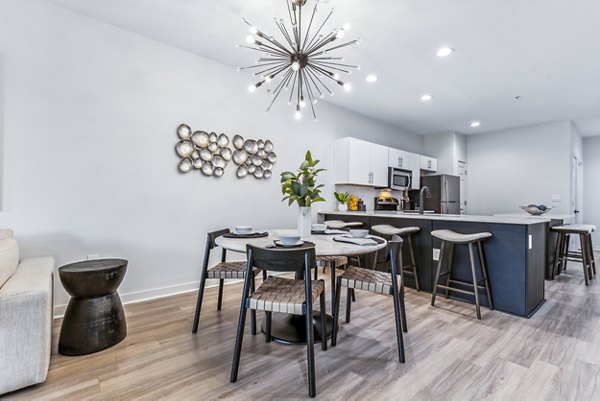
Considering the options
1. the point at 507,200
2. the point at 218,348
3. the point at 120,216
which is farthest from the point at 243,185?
the point at 507,200

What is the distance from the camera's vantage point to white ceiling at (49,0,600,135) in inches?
97.0

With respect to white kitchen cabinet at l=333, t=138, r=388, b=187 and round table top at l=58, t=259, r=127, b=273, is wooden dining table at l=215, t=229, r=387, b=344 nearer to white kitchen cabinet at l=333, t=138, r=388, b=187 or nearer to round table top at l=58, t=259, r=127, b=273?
round table top at l=58, t=259, r=127, b=273

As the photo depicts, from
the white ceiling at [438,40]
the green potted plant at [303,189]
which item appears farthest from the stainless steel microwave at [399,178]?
the green potted plant at [303,189]

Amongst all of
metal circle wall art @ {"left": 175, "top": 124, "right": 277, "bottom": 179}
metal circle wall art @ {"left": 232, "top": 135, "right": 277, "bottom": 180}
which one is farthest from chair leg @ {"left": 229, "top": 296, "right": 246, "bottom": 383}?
metal circle wall art @ {"left": 232, "top": 135, "right": 277, "bottom": 180}

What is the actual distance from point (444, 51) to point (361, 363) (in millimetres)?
3144

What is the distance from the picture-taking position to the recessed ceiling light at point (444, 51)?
10.1 ft

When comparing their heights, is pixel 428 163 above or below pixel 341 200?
above

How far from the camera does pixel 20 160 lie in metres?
2.35

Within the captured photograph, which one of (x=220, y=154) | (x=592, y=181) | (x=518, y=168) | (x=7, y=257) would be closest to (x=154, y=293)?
(x=7, y=257)

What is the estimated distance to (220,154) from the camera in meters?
3.46

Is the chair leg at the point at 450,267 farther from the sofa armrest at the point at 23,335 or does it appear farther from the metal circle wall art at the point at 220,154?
the sofa armrest at the point at 23,335

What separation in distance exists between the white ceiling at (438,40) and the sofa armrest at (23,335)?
2332 millimetres

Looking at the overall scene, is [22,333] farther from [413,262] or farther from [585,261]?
[585,261]

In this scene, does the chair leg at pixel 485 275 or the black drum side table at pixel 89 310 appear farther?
the chair leg at pixel 485 275
